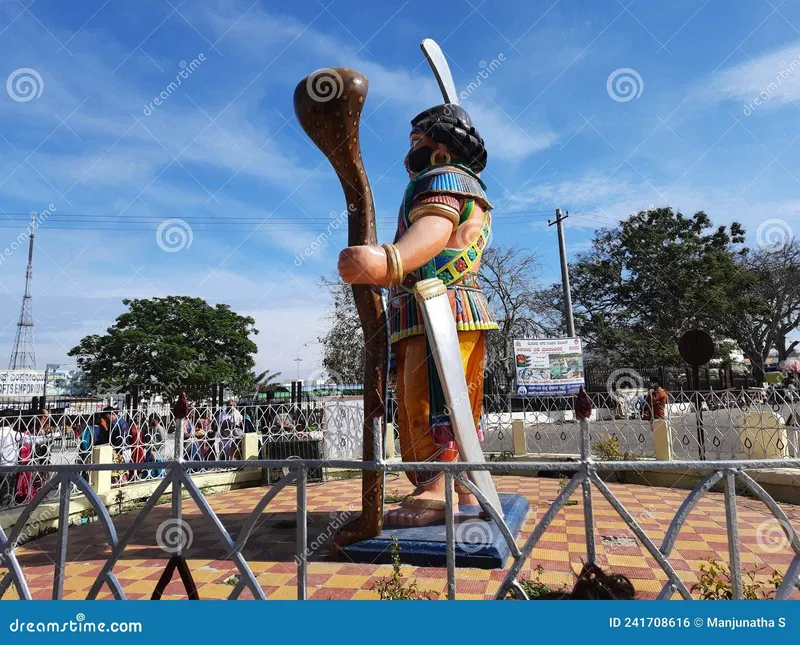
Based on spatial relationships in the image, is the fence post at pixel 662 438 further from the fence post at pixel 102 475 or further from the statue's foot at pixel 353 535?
the fence post at pixel 102 475

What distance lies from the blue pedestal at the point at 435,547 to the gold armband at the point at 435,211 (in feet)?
7.08

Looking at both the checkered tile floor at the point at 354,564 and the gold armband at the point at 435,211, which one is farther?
the gold armband at the point at 435,211

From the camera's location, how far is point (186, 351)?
69.7 feet

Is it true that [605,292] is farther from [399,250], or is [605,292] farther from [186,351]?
[399,250]

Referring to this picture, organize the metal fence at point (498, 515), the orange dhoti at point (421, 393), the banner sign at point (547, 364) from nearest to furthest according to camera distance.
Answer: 1. the metal fence at point (498, 515)
2. the orange dhoti at point (421, 393)
3. the banner sign at point (547, 364)

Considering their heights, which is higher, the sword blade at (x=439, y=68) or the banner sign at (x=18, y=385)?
the sword blade at (x=439, y=68)

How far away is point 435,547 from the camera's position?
355 cm

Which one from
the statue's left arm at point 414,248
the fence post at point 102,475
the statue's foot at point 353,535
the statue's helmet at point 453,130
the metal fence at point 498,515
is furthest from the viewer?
the fence post at point 102,475

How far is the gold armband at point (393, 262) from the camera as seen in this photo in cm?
331

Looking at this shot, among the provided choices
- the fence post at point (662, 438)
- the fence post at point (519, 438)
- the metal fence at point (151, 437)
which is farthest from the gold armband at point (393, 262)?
the fence post at point (519, 438)

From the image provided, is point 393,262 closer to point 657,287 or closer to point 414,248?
point 414,248

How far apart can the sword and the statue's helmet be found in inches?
47.4

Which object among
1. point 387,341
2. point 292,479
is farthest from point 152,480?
point 292,479

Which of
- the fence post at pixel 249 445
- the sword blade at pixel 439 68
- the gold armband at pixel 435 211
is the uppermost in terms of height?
the sword blade at pixel 439 68
